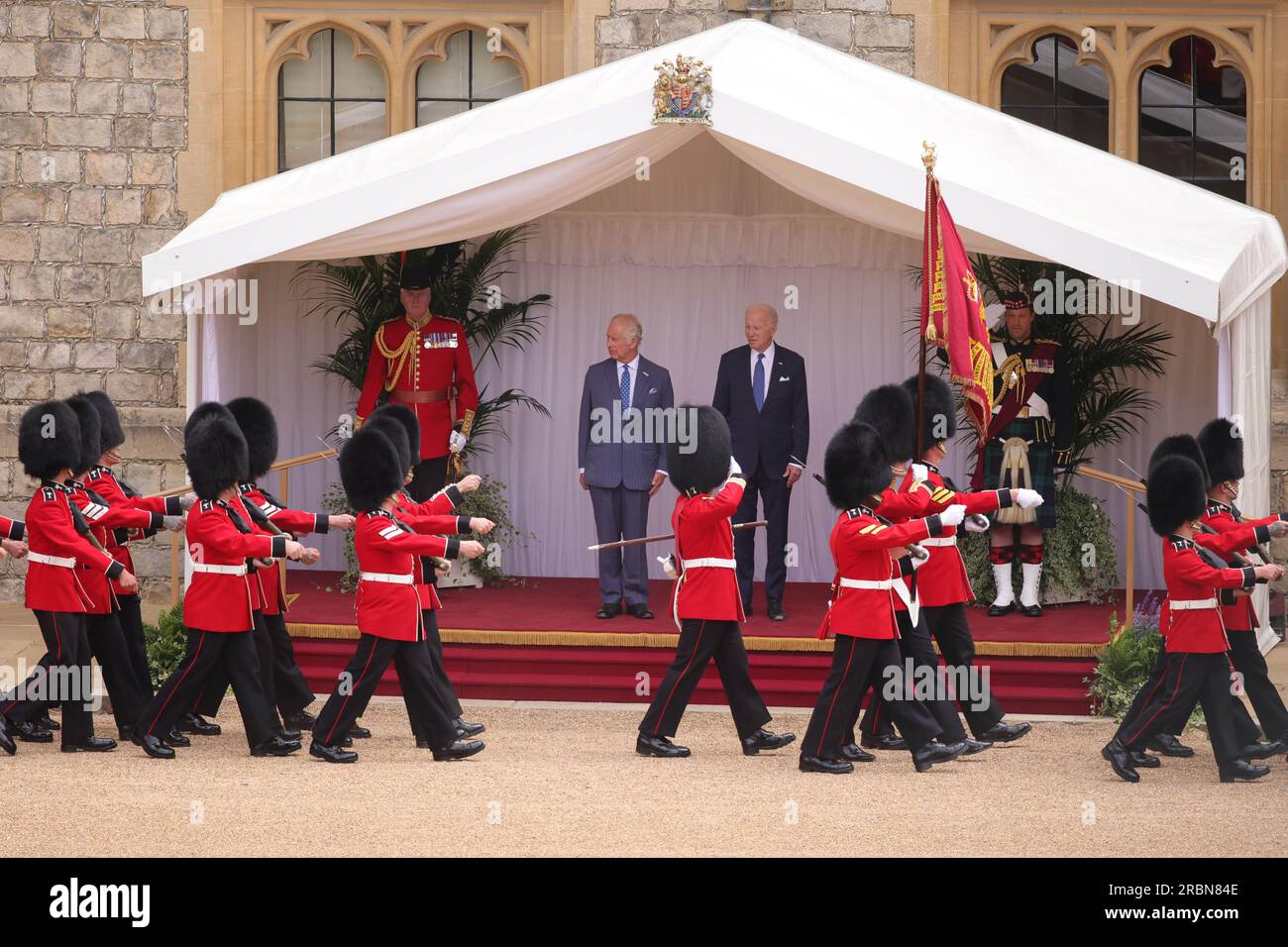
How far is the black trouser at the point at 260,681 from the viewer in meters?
7.52

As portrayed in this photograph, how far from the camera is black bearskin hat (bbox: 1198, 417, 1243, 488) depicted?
7.68 meters

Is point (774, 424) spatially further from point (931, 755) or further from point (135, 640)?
point (135, 640)

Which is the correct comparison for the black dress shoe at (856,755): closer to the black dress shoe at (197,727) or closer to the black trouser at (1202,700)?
the black trouser at (1202,700)

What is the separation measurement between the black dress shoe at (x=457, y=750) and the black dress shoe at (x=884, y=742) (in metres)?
1.71

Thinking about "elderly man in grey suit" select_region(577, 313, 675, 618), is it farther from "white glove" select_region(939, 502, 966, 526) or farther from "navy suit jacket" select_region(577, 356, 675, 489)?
"white glove" select_region(939, 502, 966, 526)

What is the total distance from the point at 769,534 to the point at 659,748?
2.17 meters

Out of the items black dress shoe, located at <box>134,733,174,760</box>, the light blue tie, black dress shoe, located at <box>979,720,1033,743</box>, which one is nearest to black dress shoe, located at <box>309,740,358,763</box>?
black dress shoe, located at <box>134,733,174,760</box>

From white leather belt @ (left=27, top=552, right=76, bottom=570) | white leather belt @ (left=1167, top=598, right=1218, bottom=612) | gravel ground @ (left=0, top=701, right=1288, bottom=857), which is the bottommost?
gravel ground @ (left=0, top=701, right=1288, bottom=857)

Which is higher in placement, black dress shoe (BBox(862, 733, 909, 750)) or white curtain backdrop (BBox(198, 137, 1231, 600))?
white curtain backdrop (BBox(198, 137, 1231, 600))

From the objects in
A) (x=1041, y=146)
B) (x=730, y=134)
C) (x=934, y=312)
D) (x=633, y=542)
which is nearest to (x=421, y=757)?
(x=633, y=542)

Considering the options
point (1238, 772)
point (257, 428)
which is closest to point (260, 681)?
point (257, 428)

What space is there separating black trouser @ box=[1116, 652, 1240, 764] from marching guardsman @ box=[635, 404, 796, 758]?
5.00ft

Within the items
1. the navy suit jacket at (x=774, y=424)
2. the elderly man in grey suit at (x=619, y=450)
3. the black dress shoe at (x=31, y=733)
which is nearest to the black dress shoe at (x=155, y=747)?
the black dress shoe at (x=31, y=733)

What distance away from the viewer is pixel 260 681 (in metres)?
7.49
